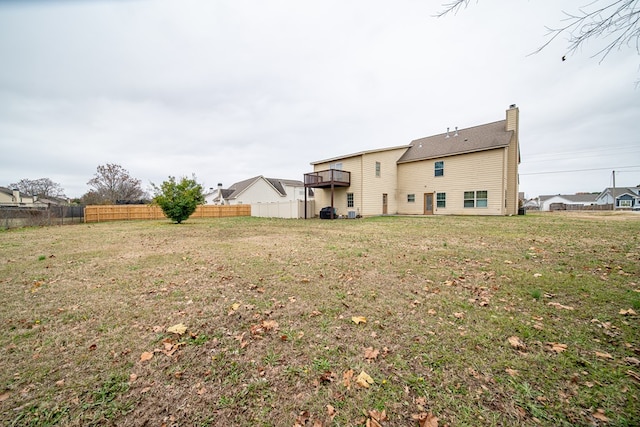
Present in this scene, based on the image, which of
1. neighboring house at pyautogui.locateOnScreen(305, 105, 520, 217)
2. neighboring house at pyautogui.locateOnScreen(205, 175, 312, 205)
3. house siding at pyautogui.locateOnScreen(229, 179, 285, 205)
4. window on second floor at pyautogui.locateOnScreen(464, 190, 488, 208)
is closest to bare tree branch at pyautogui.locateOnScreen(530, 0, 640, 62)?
neighboring house at pyautogui.locateOnScreen(305, 105, 520, 217)

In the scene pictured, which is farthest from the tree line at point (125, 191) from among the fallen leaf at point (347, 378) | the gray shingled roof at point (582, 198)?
the gray shingled roof at point (582, 198)

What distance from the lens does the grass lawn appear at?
5.64ft

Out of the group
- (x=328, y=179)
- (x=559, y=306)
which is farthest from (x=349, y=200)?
(x=559, y=306)

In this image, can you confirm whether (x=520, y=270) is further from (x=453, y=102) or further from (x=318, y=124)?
(x=318, y=124)

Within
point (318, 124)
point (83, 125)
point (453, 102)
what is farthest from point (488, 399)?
point (83, 125)

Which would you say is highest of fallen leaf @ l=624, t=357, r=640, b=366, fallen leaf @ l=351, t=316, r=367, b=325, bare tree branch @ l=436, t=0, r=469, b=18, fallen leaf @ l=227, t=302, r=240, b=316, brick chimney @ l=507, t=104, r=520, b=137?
brick chimney @ l=507, t=104, r=520, b=137

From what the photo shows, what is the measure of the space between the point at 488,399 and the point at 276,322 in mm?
2163

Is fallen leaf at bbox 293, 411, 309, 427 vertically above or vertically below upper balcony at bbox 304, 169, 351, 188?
below

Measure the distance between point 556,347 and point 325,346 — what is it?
231 centimetres

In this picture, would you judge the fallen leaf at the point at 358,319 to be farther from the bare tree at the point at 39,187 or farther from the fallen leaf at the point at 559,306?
the bare tree at the point at 39,187

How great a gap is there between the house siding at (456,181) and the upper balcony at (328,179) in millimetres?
5610

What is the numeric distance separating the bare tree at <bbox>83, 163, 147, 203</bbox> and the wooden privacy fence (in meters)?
13.6

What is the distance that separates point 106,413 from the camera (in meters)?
1.70

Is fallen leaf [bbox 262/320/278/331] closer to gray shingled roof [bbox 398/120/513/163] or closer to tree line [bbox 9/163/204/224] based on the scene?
tree line [bbox 9/163/204/224]
